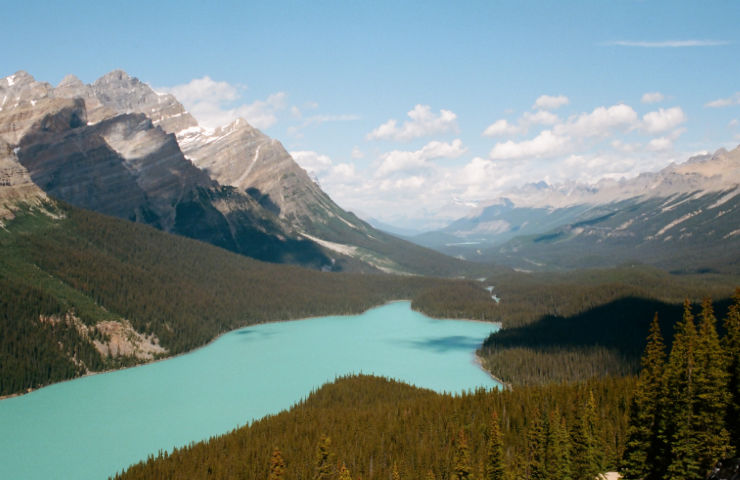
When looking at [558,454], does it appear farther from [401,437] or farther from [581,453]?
[401,437]

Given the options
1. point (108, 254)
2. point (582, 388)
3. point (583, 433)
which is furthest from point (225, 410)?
point (108, 254)

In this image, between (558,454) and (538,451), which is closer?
(558,454)

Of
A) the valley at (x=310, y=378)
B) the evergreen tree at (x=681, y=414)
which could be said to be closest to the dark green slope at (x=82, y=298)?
the valley at (x=310, y=378)

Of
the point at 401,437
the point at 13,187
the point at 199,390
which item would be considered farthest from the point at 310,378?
the point at 13,187

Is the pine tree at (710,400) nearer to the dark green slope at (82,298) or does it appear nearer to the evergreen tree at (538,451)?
the evergreen tree at (538,451)

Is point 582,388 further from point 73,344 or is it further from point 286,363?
point 73,344

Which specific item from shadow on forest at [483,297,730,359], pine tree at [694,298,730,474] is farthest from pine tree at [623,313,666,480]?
shadow on forest at [483,297,730,359]
